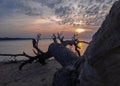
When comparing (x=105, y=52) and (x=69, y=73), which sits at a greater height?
(x=105, y=52)

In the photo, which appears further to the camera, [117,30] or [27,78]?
[27,78]

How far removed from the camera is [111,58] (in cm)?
250

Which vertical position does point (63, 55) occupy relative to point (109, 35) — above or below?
below

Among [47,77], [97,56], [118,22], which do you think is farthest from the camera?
[47,77]

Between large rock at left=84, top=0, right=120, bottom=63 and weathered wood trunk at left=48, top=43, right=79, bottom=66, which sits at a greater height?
large rock at left=84, top=0, right=120, bottom=63

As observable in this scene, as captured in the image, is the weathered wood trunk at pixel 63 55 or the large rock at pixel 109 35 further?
the weathered wood trunk at pixel 63 55

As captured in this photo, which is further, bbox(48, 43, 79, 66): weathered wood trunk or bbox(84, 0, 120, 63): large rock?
bbox(48, 43, 79, 66): weathered wood trunk

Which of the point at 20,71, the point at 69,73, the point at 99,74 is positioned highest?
the point at 99,74

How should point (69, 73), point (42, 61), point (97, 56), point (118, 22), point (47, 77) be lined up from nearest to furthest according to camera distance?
point (118, 22) → point (97, 56) → point (69, 73) → point (47, 77) → point (42, 61)

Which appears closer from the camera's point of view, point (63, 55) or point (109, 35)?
point (109, 35)

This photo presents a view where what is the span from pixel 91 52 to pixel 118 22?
1.96 ft

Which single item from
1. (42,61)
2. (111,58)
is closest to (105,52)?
(111,58)

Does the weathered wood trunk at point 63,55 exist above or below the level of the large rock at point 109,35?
below

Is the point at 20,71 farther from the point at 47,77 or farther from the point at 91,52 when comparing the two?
the point at 91,52
